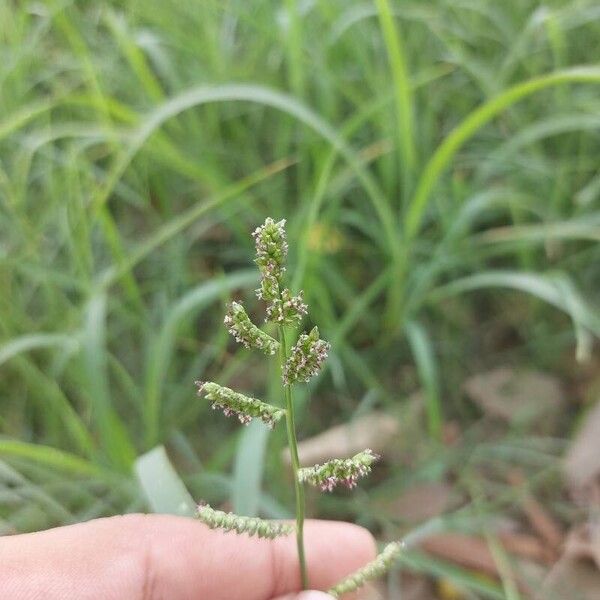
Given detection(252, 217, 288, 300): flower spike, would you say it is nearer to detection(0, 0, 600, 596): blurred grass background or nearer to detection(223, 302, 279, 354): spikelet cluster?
detection(223, 302, 279, 354): spikelet cluster

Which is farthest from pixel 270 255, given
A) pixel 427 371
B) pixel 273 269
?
pixel 427 371

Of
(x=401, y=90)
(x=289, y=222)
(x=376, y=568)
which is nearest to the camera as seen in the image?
(x=376, y=568)

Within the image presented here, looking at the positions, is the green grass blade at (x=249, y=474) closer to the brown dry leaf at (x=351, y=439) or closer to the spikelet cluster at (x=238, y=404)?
the brown dry leaf at (x=351, y=439)

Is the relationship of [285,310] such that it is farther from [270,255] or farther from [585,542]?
[585,542]

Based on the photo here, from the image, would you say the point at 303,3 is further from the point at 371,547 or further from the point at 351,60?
the point at 371,547

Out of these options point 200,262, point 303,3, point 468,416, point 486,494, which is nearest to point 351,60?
point 303,3

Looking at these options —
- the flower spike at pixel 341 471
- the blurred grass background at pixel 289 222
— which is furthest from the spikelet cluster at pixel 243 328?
the blurred grass background at pixel 289 222
